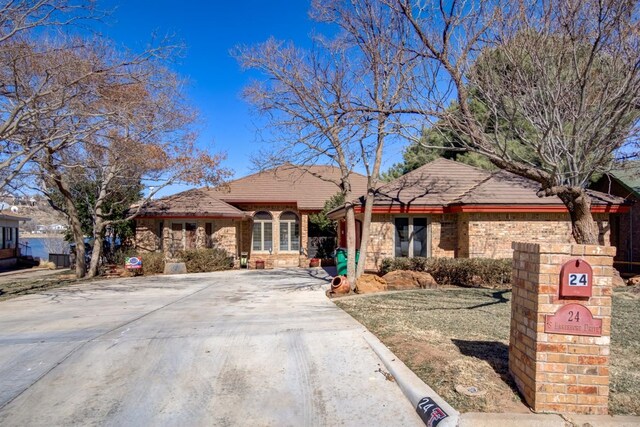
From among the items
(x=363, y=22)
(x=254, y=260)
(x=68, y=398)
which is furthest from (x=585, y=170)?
(x=254, y=260)

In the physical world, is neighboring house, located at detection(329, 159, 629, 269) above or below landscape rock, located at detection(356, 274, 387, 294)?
above

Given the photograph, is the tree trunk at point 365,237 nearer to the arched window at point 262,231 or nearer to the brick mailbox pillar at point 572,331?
the brick mailbox pillar at point 572,331

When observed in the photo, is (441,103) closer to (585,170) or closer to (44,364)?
(585,170)

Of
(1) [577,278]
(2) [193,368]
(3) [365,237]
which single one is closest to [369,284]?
(3) [365,237]

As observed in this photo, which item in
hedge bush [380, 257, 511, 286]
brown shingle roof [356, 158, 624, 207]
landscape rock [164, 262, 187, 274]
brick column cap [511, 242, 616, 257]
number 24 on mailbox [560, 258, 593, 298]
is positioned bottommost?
landscape rock [164, 262, 187, 274]

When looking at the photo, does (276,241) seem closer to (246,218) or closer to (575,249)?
(246,218)

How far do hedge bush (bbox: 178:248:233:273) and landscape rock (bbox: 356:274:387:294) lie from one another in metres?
10.2

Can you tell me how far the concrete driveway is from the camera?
4562mm

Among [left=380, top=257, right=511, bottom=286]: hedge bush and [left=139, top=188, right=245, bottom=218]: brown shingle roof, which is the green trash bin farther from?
[left=139, top=188, right=245, bottom=218]: brown shingle roof

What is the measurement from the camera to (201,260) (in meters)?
21.5

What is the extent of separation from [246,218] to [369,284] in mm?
12041

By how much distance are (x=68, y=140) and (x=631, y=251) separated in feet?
62.8

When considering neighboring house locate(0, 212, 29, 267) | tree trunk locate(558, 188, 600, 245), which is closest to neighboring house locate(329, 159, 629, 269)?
tree trunk locate(558, 188, 600, 245)

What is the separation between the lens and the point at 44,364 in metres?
6.21
